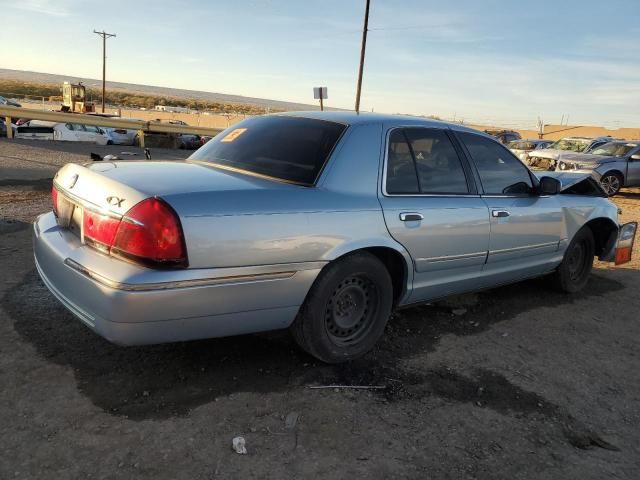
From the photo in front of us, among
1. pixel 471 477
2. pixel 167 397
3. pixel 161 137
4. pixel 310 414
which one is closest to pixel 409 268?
pixel 310 414

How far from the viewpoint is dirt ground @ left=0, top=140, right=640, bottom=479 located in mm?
2400

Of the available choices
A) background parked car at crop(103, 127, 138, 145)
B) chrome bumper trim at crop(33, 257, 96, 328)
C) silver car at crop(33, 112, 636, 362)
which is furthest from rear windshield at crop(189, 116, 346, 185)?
background parked car at crop(103, 127, 138, 145)

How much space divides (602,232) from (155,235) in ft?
16.1

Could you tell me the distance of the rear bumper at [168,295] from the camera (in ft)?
8.29

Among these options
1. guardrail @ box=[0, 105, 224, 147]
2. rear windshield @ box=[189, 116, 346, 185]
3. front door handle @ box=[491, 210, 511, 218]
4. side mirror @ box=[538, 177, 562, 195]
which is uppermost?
rear windshield @ box=[189, 116, 346, 185]

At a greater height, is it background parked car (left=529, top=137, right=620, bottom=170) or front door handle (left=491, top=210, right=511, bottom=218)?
background parked car (left=529, top=137, right=620, bottom=170)

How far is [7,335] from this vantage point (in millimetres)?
3402

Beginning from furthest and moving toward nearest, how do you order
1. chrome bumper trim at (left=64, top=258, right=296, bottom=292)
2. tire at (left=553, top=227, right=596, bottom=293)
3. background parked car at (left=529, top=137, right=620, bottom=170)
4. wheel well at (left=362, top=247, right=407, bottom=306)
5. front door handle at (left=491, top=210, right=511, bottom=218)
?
background parked car at (left=529, top=137, right=620, bottom=170) → tire at (left=553, top=227, right=596, bottom=293) → front door handle at (left=491, top=210, right=511, bottom=218) → wheel well at (left=362, top=247, right=407, bottom=306) → chrome bumper trim at (left=64, top=258, right=296, bottom=292)

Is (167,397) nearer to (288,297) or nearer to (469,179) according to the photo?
(288,297)

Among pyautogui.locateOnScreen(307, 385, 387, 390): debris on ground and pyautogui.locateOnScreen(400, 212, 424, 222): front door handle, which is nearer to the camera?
pyautogui.locateOnScreen(307, 385, 387, 390): debris on ground

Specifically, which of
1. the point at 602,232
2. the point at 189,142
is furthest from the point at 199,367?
the point at 189,142

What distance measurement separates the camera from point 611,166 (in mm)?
14492

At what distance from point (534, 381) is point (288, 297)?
5.62 feet

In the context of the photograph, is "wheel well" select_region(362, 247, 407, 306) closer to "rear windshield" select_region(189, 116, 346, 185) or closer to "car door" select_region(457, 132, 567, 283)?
"rear windshield" select_region(189, 116, 346, 185)
